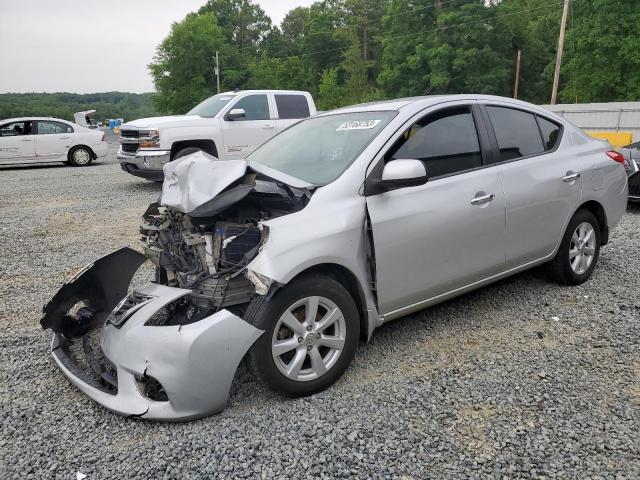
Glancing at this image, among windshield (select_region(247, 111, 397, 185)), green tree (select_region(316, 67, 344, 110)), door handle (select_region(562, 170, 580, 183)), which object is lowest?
door handle (select_region(562, 170, 580, 183))

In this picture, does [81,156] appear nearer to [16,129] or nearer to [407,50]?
[16,129]

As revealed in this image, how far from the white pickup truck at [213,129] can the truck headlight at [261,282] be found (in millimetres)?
7971

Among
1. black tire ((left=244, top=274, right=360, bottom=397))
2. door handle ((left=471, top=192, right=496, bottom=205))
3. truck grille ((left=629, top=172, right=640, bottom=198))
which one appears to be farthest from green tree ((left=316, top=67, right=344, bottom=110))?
black tire ((left=244, top=274, right=360, bottom=397))

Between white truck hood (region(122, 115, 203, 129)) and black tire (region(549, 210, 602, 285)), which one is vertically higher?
white truck hood (region(122, 115, 203, 129))

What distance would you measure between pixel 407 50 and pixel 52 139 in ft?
157

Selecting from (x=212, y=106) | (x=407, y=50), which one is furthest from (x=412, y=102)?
(x=407, y=50)

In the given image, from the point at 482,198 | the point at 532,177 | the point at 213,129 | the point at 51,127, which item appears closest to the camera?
the point at 482,198

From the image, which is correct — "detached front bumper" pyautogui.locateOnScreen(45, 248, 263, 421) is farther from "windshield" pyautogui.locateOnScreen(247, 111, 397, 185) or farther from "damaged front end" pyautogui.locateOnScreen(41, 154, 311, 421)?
"windshield" pyautogui.locateOnScreen(247, 111, 397, 185)

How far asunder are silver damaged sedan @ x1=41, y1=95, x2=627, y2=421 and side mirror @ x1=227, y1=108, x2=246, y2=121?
6.51 m

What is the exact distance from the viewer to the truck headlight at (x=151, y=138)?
1046cm

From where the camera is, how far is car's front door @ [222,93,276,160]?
1098 centimetres

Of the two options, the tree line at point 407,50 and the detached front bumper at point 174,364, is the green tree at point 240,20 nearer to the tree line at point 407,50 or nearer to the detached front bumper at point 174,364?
the tree line at point 407,50

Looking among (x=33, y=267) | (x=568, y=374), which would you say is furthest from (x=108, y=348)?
(x=33, y=267)

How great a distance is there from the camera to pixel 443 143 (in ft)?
12.4
